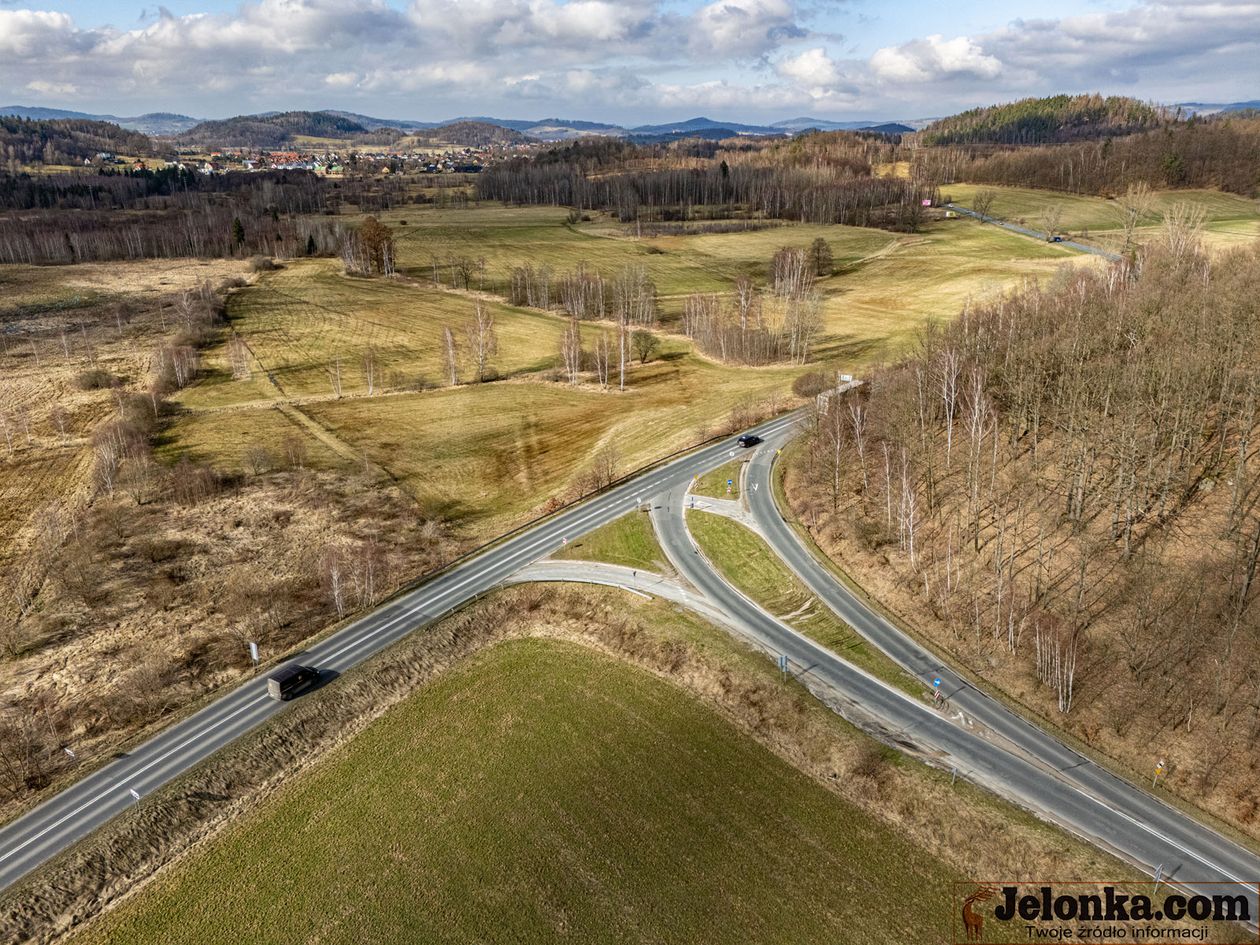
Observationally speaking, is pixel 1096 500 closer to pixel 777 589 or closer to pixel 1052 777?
pixel 1052 777

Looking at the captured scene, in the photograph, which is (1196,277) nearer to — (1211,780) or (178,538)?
(1211,780)

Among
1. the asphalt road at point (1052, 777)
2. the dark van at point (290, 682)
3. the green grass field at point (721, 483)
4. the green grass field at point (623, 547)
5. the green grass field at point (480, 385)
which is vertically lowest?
the asphalt road at point (1052, 777)

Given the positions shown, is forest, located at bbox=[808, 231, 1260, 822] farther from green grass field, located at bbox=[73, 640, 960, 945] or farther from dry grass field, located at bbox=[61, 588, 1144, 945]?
green grass field, located at bbox=[73, 640, 960, 945]

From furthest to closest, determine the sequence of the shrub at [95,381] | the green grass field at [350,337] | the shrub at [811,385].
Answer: the green grass field at [350,337]
the shrub at [95,381]
the shrub at [811,385]

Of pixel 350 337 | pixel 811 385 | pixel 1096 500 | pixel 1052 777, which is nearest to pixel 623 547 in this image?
pixel 1052 777

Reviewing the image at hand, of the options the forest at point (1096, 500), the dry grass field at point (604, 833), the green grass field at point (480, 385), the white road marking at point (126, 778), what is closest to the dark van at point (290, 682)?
the white road marking at point (126, 778)

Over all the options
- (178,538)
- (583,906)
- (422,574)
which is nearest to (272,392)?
(178,538)

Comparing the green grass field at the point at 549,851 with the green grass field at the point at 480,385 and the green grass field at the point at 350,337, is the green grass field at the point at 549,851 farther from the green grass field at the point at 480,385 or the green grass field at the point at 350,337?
the green grass field at the point at 350,337
